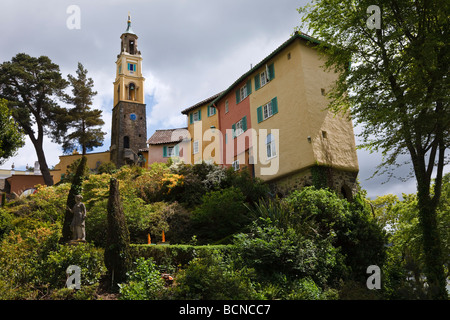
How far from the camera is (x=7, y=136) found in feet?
60.2

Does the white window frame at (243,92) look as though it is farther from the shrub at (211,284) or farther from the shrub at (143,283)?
the shrub at (211,284)

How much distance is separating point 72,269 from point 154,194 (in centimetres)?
971

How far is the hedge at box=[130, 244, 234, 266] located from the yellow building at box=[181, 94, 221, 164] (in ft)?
51.8

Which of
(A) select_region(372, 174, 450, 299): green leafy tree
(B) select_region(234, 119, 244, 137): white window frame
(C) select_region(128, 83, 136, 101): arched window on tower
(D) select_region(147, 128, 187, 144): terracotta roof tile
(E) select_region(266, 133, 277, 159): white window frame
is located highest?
(C) select_region(128, 83, 136, 101): arched window on tower

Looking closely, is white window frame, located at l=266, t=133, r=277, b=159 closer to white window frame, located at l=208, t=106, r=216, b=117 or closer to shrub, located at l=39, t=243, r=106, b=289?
white window frame, located at l=208, t=106, r=216, b=117

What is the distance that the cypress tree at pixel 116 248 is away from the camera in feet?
36.4

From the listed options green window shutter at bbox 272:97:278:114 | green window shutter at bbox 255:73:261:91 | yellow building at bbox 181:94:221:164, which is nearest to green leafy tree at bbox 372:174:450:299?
green window shutter at bbox 272:97:278:114

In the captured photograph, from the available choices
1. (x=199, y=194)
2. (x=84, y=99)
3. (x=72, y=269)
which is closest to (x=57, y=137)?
(x=84, y=99)

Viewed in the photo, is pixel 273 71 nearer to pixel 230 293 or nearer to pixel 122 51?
pixel 230 293

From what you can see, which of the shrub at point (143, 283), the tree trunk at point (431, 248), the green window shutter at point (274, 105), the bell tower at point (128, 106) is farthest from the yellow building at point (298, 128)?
the bell tower at point (128, 106)

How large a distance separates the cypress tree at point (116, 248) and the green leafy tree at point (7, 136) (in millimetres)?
9847

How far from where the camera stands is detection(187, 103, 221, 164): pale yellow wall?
29.1 metres
